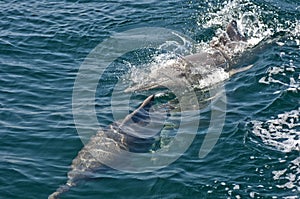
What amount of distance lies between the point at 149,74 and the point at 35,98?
11.0 ft

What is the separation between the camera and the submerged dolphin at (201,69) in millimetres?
16016

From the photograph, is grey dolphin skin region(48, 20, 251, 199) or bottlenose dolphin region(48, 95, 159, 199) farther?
grey dolphin skin region(48, 20, 251, 199)

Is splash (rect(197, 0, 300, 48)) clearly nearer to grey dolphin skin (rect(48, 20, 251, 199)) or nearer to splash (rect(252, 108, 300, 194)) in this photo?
grey dolphin skin (rect(48, 20, 251, 199))

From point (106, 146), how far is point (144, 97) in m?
3.11

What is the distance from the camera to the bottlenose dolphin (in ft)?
38.7

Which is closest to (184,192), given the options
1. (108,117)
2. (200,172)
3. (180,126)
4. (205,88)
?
(200,172)

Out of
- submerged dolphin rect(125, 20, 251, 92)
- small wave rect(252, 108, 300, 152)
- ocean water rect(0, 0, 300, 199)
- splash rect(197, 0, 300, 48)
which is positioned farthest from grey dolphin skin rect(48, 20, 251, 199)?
small wave rect(252, 108, 300, 152)

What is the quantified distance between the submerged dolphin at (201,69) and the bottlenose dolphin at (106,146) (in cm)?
242

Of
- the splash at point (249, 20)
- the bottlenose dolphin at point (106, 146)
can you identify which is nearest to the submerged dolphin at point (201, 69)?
the splash at point (249, 20)

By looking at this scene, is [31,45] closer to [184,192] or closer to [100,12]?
[100,12]

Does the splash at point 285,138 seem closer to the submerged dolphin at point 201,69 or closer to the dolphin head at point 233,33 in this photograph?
the submerged dolphin at point 201,69

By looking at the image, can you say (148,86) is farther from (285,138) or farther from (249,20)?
(249,20)

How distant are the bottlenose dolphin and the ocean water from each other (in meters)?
0.20

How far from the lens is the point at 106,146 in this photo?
12.5m
